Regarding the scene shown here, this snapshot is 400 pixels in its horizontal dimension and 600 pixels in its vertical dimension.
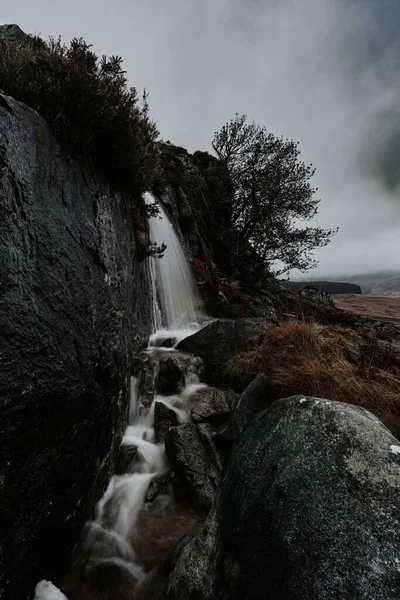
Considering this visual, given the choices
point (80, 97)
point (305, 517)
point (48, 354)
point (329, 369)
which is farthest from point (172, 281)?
point (305, 517)

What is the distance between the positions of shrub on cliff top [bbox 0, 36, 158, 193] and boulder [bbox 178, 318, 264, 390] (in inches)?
182

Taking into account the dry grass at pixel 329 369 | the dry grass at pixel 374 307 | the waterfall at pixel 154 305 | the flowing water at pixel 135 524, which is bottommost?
the dry grass at pixel 374 307

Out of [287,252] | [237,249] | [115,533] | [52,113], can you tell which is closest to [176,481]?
[115,533]

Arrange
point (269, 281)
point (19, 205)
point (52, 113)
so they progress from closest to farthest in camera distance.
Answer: point (19, 205) < point (52, 113) < point (269, 281)

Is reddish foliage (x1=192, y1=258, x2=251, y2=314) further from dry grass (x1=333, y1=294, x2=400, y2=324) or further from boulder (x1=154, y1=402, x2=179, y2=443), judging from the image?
dry grass (x1=333, y1=294, x2=400, y2=324)

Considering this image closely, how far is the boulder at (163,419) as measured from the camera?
19.0 feet

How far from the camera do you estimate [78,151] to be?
4949mm

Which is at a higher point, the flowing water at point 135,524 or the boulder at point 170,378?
the boulder at point 170,378

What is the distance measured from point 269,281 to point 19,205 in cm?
2082

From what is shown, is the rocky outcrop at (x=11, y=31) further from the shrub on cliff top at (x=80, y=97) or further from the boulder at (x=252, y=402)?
the boulder at (x=252, y=402)

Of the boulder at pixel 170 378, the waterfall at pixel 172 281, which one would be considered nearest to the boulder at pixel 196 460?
the boulder at pixel 170 378

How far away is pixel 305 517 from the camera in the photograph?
82.8 inches

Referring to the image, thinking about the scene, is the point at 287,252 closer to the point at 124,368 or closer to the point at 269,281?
the point at 269,281

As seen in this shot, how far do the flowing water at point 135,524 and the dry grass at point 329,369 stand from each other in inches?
90.2
